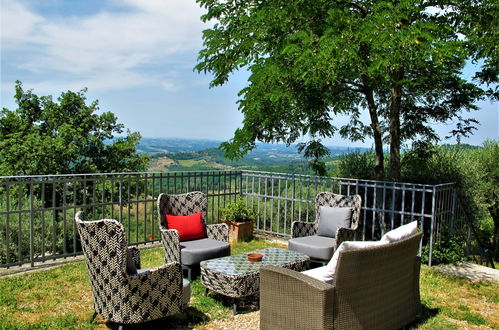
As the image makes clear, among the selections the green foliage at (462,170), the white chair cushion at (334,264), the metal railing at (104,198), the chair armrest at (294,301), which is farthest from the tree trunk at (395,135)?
the chair armrest at (294,301)

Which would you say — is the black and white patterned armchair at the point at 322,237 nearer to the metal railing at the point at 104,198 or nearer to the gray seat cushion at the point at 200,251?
the gray seat cushion at the point at 200,251

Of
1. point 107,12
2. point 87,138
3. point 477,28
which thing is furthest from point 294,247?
point 87,138

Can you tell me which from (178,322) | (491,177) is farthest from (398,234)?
(491,177)

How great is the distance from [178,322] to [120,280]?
36.0 inches

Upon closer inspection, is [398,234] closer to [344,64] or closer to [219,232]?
[219,232]

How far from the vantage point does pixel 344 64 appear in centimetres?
714

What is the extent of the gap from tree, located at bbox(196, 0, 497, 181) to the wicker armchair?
3.46 m

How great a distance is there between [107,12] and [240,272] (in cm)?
910

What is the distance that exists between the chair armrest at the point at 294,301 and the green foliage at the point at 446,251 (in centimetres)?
387

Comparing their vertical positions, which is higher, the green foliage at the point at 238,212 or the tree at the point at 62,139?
the tree at the point at 62,139

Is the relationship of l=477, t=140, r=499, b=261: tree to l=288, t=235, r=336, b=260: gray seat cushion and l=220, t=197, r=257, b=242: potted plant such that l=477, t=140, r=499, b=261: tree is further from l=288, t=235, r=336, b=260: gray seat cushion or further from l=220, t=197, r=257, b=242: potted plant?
l=220, t=197, r=257, b=242: potted plant

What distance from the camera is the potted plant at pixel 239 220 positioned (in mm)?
7426

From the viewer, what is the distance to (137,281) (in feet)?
11.0

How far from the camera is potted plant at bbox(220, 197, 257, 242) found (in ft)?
24.4
